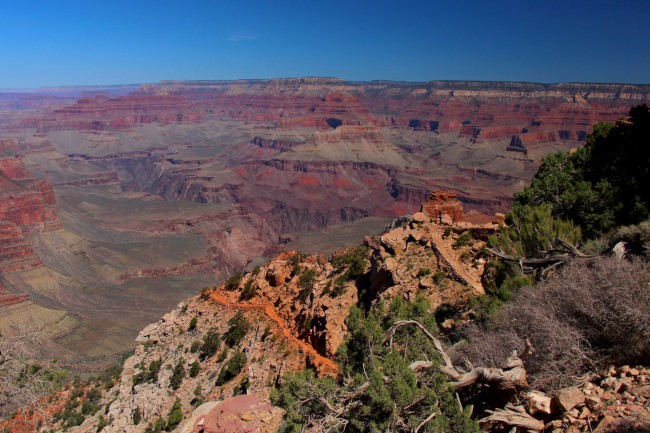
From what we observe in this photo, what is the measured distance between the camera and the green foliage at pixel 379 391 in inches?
291

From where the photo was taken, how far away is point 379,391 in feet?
24.9

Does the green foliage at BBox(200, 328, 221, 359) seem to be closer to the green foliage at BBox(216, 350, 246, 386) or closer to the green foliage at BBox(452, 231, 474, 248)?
the green foliage at BBox(216, 350, 246, 386)

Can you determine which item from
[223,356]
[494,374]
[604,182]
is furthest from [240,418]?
[604,182]

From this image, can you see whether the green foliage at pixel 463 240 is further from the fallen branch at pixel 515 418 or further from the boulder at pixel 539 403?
the fallen branch at pixel 515 418

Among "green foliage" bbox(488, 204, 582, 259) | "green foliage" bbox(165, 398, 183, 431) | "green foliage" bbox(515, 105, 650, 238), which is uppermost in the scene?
"green foliage" bbox(515, 105, 650, 238)

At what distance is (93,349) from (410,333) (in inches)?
1863

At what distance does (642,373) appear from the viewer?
23.8ft

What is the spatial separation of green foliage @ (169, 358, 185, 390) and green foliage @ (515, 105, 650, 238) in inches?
619

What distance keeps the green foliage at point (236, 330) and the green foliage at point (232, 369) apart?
1477mm

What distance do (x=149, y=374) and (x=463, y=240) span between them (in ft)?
45.7

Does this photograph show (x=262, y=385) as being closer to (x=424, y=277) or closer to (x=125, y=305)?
(x=424, y=277)

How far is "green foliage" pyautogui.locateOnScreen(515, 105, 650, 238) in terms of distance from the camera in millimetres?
18062

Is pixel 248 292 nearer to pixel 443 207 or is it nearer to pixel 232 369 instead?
pixel 232 369

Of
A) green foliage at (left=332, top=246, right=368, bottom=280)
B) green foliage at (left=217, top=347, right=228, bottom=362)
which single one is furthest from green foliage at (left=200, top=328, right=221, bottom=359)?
green foliage at (left=332, top=246, right=368, bottom=280)
